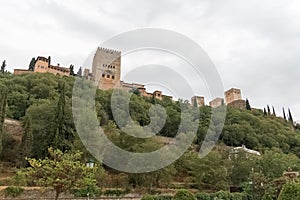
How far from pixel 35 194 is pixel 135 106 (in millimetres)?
16001

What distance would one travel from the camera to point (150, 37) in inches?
461

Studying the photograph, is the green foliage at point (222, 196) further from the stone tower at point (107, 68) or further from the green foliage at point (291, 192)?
the stone tower at point (107, 68)

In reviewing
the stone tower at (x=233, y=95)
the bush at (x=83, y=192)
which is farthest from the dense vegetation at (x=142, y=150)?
the stone tower at (x=233, y=95)

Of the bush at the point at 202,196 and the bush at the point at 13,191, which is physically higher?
the bush at the point at 13,191

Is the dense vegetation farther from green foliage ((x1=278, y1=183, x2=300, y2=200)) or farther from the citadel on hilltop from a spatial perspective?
the citadel on hilltop

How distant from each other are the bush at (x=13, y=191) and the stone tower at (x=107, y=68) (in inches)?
1089

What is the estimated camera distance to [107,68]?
45.9 m

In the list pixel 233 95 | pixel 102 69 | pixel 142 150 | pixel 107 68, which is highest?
pixel 107 68

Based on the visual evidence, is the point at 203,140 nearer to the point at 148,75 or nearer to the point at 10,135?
the point at 10,135

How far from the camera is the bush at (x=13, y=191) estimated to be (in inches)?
583

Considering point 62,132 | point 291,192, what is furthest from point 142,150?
point 291,192

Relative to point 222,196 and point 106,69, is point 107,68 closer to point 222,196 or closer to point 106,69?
point 106,69

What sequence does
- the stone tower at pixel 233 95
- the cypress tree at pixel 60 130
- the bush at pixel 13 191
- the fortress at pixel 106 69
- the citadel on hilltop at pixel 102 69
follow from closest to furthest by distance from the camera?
the bush at pixel 13 191
the cypress tree at pixel 60 130
the citadel on hilltop at pixel 102 69
the fortress at pixel 106 69
the stone tower at pixel 233 95

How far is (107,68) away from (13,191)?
106 ft
